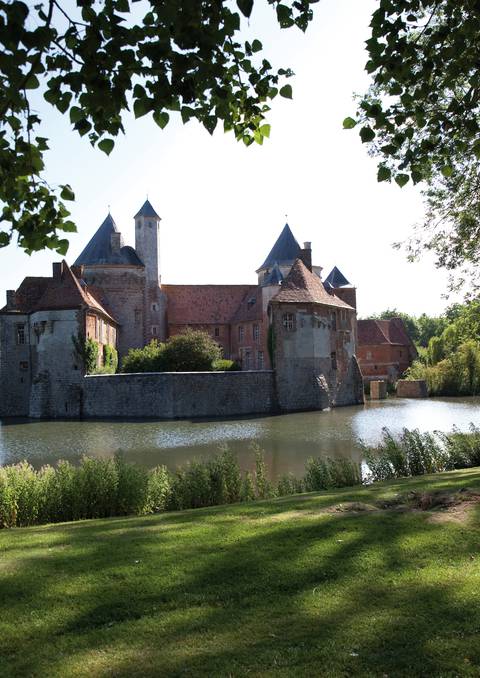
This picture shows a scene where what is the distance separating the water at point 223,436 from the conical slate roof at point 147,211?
24957 mm

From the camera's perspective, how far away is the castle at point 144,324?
3991 cm

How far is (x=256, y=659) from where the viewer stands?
3488 mm

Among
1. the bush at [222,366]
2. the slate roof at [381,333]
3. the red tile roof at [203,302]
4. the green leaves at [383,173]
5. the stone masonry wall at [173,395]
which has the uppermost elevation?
→ the red tile roof at [203,302]

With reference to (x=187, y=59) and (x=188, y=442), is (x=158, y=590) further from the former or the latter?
(x=188, y=442)

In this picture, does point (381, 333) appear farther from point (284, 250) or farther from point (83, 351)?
point (83, 351)

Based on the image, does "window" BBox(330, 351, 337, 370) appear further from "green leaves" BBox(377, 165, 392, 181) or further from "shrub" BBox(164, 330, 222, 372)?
"green leaves" BBox(377, 165, 392, 181)

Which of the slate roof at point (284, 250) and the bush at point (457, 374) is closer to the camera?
the bush at point (457, 374)

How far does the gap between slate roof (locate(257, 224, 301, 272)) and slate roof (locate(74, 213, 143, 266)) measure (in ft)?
38.0

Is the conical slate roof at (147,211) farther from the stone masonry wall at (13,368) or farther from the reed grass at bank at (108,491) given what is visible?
Answer: the reed grass at bank at (108,491)

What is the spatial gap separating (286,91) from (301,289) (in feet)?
123

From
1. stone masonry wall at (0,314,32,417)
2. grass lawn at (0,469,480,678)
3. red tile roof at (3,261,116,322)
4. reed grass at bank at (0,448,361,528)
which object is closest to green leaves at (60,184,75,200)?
grass lawn at (0,469,480,678)

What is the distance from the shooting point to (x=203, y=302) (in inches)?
2303

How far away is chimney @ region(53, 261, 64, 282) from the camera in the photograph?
135 feet

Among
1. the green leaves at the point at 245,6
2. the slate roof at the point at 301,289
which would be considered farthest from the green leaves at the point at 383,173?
the slate roof at the point at 301,289
